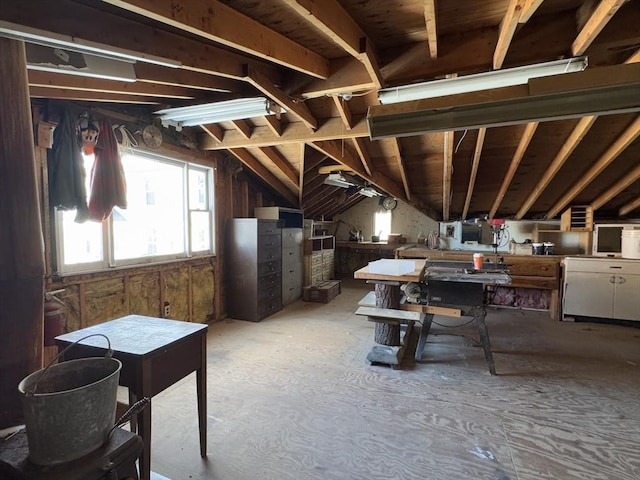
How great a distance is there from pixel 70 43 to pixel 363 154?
10.8ft

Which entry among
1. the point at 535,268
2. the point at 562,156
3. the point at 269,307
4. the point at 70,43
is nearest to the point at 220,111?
the point at 70,43

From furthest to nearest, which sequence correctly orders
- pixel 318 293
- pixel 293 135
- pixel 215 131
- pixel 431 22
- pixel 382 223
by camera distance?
pixel 382 223
pixel 318 293
pixel 215 131
pixel 293 135
pixel 431 22

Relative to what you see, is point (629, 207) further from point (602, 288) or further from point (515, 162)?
point (515, 162)

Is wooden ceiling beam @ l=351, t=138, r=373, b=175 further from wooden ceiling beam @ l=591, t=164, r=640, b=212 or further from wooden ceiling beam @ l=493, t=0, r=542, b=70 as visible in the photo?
wooden ceiling beam @ l=591, t=164, r=640, b=212

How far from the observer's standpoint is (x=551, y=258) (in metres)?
4.70

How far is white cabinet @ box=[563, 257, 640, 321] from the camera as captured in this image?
417cm

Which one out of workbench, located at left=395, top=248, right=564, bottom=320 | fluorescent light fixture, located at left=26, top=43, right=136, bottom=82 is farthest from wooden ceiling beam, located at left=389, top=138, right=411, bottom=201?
fluorescent light fixture, located at left=26, top=43, right=136, bottom=82

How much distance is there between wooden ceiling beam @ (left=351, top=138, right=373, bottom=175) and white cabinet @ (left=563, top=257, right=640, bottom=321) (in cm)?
309

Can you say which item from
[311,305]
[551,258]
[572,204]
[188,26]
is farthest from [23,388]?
[572,204]

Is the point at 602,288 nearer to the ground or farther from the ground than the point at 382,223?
nearer to the ground

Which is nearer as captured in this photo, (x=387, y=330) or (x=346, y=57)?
(x=346, y=57)

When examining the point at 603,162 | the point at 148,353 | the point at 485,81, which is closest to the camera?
the point at 148,353

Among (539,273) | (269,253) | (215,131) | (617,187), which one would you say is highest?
(215,131)

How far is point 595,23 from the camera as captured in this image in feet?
6.22
